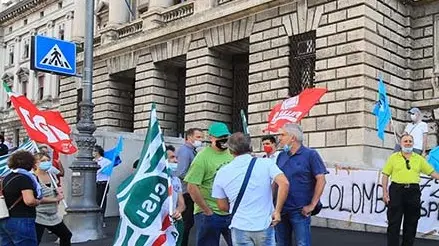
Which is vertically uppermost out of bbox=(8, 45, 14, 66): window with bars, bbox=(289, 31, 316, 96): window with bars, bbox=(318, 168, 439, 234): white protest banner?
bbox=(8, 45, 14, 66): window with bars

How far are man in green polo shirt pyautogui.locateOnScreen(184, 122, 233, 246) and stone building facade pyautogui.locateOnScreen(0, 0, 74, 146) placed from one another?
37.5 m

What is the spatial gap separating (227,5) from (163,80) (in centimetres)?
529

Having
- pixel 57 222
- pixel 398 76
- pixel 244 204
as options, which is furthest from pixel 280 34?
pixel 244 204

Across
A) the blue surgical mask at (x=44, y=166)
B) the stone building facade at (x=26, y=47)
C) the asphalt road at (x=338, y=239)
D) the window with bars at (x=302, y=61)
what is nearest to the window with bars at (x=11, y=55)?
the stone building facade at (x=26, y=47)

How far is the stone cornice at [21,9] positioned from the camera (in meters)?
48.2

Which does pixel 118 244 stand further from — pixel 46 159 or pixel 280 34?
pixel 280 34

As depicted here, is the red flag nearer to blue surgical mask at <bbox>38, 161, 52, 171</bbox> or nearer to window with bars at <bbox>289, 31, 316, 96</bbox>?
blue surgical mask at <bbox>38, 161, 52, 171</bbox>

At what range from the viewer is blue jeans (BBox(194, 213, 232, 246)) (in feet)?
20.7

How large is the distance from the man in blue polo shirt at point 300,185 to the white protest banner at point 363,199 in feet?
15.7

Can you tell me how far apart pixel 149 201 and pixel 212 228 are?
0.72 meters

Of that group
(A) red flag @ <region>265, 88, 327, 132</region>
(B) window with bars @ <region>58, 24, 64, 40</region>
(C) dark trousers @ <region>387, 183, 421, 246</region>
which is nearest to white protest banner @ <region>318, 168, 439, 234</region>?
(A) red flag @ <region>265, 88, 327, 132</region>

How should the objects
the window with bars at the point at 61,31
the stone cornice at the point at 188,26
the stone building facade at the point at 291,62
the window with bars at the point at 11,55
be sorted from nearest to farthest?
the stone building facade at the point at 291,62
the stone cornice at the point at 188,26
the window with bars at the point at 61,31
the window with bars at the point at 11,55

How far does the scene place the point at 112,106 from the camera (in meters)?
27.4

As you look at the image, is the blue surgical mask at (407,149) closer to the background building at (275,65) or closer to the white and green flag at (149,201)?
the white and green flag at (149,201)
